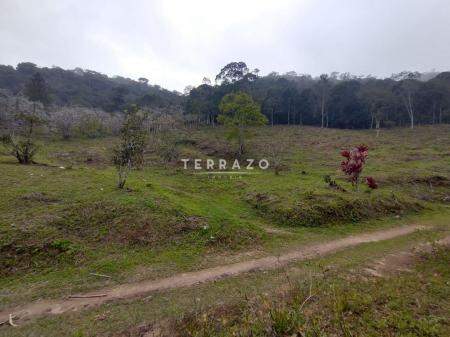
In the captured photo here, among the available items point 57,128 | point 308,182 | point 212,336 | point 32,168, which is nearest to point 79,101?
point 57,128

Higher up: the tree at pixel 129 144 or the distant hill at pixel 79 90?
the distant hill at pixel 79 90

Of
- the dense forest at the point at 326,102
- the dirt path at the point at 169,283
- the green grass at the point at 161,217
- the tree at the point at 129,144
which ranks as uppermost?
the dense forest at the point at 326,102

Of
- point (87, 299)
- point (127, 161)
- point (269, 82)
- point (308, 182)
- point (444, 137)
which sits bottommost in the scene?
point (87, 299)

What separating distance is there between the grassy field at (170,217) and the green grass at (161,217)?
47 mm

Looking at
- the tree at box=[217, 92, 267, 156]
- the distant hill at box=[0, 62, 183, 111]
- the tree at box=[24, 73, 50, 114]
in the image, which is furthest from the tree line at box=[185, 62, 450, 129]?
the tree at box=[24, 73, 50, 114]

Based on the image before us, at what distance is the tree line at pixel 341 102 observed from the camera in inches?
2085

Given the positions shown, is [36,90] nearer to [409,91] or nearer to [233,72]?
[233,72]

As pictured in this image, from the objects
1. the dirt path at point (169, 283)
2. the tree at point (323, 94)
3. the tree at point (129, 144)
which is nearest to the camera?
the dirt path at point (169, 283)

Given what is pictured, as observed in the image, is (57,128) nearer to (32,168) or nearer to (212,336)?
(32,168)

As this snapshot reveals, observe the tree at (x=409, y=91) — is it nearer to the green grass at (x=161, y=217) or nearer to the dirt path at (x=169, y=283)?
the green grass at (x=161, y=217)

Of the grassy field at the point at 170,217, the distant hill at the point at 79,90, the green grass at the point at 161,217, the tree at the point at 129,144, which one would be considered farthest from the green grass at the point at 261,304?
the distant hill at the point at 79,90

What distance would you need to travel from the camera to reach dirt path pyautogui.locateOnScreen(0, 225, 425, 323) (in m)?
7.89

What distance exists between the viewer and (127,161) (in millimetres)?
17797

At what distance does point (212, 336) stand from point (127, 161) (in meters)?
14.4
